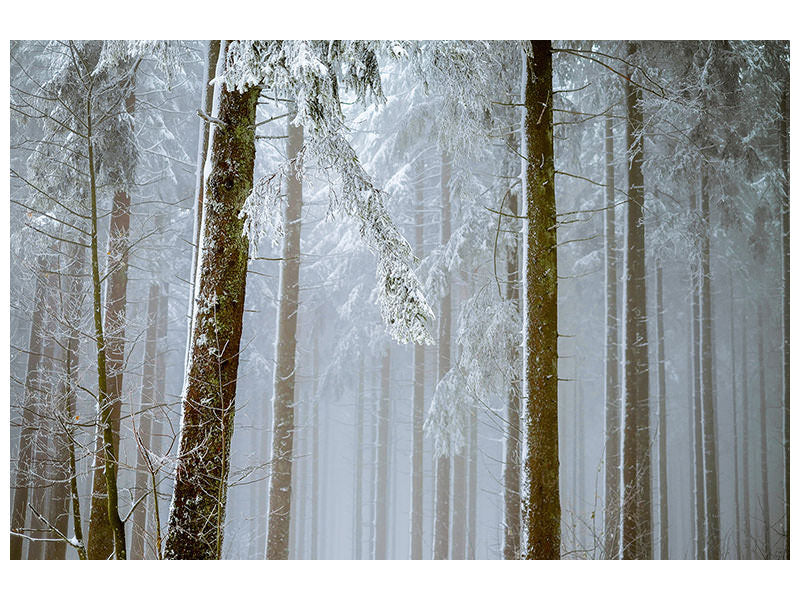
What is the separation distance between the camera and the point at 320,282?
678cm

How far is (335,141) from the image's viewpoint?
9.11 ft

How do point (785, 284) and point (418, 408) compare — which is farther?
point (418, 408)

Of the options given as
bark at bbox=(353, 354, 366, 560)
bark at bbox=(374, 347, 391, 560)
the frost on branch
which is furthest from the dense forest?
bark at bbox=(374, 347, 391, 560)

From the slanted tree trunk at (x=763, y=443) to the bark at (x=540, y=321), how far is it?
4.89 ft

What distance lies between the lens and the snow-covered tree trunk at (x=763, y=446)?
3.64m

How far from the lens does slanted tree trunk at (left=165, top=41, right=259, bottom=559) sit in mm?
2852

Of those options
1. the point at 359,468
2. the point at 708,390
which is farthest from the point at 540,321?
the point at 359,468

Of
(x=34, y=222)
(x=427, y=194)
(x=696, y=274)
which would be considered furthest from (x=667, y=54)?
(x=34, y=222)

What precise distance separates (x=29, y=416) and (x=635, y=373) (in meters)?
4.60

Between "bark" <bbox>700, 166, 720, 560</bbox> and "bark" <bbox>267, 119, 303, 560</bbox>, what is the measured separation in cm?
319

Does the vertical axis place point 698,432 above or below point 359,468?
above

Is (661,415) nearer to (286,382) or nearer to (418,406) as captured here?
(418,406)

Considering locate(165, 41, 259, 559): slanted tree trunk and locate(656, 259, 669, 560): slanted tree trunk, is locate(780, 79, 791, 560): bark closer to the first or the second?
locate(656, 259, 669, 560): slanted tree trunk
